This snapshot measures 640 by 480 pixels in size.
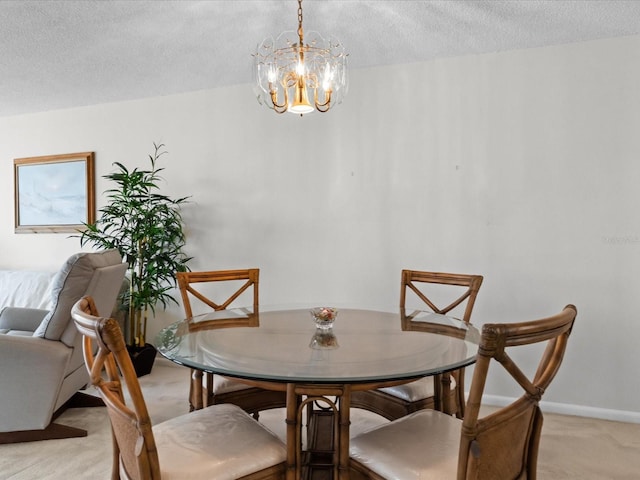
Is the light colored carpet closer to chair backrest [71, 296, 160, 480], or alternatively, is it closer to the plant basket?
the plant basket

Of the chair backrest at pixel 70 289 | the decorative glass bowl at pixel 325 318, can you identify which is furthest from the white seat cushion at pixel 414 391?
the chair backrest at pixel 70 289

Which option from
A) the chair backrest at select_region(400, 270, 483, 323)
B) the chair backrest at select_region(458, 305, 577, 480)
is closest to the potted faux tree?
the chair backrest at select_region(400, 270, 483, 323)

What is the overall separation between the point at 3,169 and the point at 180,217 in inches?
89.0

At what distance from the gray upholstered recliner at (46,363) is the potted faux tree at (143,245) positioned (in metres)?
0.87

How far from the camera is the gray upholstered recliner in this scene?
7.61 feet

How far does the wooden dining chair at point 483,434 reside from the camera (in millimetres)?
1073

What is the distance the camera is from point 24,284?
153 inches

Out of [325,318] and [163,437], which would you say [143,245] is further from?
[163,437]

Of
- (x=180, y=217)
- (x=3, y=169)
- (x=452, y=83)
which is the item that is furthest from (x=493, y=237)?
(x=3, y=169)

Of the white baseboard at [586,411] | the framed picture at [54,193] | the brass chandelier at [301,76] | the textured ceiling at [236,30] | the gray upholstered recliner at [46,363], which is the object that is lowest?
the white baseboard at [586,411]

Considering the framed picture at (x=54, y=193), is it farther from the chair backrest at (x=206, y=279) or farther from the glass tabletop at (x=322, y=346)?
the glass tabletop at (x=322, y=346)

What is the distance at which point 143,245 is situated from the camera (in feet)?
11.2

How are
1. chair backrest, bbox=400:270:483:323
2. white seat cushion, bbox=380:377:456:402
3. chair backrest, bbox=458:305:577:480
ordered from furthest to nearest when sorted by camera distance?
chair backrest, bbox=400:270:483:323, white seat cushion, bbox=380:377:456:402, chair backrest, bbox=458:305:577:480

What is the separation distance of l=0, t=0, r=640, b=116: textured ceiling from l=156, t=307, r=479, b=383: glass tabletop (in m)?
1.58
